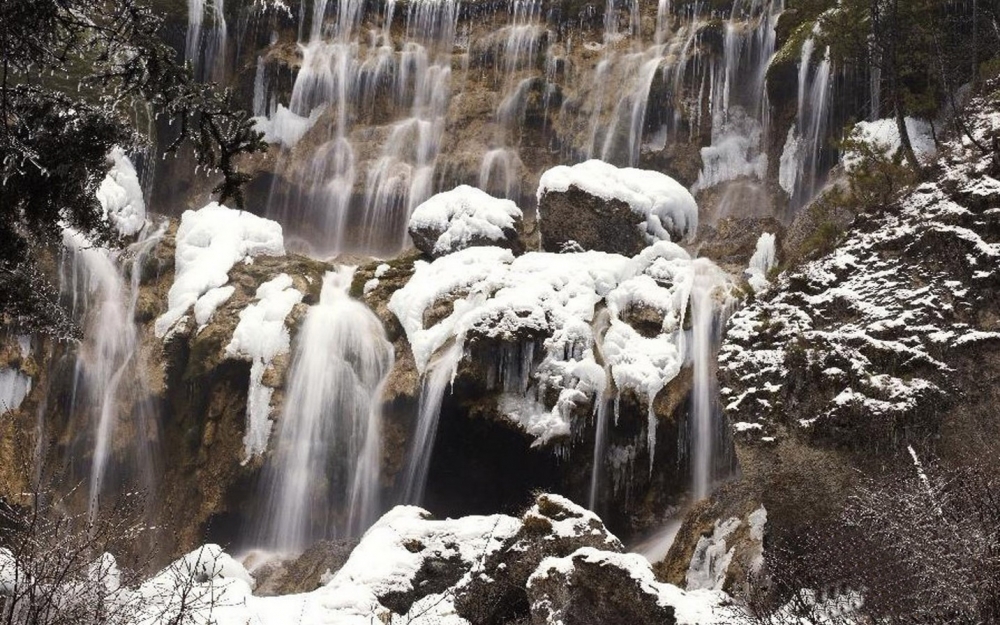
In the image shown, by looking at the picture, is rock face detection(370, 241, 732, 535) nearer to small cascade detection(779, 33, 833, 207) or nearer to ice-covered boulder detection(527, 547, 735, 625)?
small cascade detection(779, 33, 833, 207)

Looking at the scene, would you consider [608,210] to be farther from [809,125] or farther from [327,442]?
[327,442]

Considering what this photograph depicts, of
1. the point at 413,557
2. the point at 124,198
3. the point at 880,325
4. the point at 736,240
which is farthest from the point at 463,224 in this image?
the point at 880,325

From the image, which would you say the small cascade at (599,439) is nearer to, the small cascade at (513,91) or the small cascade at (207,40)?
the small cascade at (513,91)

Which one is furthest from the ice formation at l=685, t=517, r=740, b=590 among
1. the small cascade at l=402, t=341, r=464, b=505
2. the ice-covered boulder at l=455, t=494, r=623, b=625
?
the small cascade at l=402, t=341, r=464, b=505

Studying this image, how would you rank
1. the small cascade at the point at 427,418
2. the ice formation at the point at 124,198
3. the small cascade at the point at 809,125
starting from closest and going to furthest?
the small cascade at the point at 427,418
the small cascade at the point at 809,125
the ice formation at the point at 124,198

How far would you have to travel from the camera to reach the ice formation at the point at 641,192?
61.1 ft

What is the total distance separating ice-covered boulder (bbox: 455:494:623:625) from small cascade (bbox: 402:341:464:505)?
5.71 m

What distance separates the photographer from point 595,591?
9.06m

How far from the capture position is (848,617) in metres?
7.17

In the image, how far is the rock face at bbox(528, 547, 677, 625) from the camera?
28.6 feet

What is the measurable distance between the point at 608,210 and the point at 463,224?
11.0ft

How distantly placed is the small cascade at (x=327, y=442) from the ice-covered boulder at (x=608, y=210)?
178 inches

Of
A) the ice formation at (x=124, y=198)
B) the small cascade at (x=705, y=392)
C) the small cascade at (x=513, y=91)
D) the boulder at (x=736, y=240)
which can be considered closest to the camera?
the small cascade at (x=705, y=392)

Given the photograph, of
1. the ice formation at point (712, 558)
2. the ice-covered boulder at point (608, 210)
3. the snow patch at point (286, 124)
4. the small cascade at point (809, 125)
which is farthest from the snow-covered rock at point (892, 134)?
the snow patch at point (286, 124)
